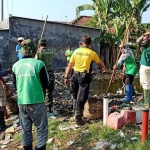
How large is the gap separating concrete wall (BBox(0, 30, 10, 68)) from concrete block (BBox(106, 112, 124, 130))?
1361cm

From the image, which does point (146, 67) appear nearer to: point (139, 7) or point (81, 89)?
point (81, 89)

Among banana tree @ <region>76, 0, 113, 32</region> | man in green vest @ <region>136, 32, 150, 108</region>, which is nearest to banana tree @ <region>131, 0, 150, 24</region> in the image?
banana tree @ <region>76, 0, 113, 32</region>

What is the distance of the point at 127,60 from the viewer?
760 cm

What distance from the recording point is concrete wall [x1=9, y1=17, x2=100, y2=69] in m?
18.2

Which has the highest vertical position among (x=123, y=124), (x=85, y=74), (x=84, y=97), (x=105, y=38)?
(x=105, y=38)

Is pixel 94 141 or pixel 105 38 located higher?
pixel 105 38

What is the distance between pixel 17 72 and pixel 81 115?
6.33 feet

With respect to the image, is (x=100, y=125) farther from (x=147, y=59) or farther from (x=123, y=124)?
(x=147, y=59)

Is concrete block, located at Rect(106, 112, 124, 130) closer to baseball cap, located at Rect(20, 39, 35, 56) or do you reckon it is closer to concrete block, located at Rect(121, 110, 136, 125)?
concrete block, located at Rect(121, 110, 136, 125)

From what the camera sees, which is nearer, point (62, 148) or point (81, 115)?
point (62, 148)

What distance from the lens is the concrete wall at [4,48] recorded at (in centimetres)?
1785

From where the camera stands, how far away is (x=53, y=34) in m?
20.4

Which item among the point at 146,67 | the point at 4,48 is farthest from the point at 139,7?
the point at 146,67

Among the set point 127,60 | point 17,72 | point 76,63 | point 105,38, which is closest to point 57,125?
point 76,63
